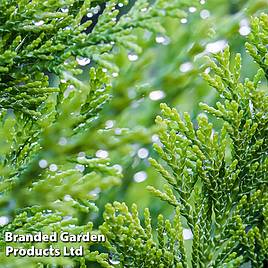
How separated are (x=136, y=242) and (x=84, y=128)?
192 mm

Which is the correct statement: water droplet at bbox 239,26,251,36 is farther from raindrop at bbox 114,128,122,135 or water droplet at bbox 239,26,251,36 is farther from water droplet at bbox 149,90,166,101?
raindrop at bbox 114,128,122,135

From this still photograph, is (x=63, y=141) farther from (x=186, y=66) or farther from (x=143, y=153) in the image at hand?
(x=143, y=153)

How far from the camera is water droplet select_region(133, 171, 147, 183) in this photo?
1.17 metres

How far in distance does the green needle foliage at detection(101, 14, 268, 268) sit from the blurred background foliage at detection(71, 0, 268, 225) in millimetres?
76

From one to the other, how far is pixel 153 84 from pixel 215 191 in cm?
20

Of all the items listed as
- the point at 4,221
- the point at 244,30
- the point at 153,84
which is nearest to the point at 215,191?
the point at 153,84

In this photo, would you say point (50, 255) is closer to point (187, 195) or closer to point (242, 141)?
point (187, 195)

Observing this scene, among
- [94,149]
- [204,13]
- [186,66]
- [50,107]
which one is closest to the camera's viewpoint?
[94,149]

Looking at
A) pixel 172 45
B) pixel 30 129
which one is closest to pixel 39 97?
pixel 30 129

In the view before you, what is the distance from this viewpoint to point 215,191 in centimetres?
85

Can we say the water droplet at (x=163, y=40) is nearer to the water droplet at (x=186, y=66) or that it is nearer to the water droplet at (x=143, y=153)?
the water droplet at (x=186, y=66)

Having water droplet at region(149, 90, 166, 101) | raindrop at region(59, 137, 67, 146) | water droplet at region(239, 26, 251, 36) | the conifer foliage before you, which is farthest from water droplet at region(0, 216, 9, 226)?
water droplet at region(239, 26, 251, 36)

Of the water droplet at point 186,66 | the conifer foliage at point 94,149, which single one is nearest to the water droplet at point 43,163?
the conifer foliage at point 94,149

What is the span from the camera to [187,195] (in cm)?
85
